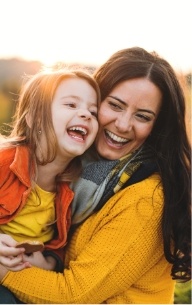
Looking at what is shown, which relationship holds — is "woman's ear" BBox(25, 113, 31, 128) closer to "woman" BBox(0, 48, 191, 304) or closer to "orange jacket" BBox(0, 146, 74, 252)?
"orange jacket" BBox(0, 146, 74, 252)

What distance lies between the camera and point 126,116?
1931 millimetres

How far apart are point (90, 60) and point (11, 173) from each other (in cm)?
54

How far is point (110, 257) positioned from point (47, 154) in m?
0.41

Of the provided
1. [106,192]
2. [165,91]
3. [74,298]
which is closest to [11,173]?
[106,192]

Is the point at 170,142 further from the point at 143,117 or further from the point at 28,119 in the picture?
the point at 28,119

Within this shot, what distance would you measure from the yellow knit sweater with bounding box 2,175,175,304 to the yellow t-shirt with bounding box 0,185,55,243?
0.46 feet

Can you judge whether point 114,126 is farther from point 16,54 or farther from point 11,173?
point 16,54

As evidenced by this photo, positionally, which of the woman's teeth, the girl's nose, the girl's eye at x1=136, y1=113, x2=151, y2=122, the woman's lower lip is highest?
the girl's nose

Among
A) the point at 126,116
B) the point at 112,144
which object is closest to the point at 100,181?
the point at 112,144

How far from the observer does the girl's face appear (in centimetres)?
189

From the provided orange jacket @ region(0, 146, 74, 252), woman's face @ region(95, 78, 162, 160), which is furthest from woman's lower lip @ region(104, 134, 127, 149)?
orange jacket @ region(0, 146, 74, 252)

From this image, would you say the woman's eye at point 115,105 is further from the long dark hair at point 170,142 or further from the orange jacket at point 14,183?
the orange jacket at point 14,183

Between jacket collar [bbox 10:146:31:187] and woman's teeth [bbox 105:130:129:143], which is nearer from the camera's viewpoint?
jacket collar [bbox 10:146:31:187]

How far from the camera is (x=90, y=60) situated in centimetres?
211
